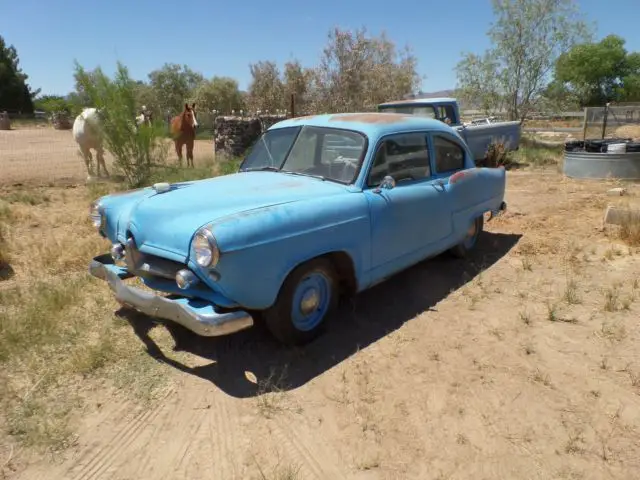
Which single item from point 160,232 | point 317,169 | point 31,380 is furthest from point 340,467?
point 317,169

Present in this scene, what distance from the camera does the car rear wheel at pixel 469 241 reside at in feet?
17.4

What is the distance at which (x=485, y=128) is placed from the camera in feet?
37.0

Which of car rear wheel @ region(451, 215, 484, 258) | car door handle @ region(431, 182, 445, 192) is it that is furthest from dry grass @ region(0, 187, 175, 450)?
car rear wheel @ region(451, 215, 484, 258)

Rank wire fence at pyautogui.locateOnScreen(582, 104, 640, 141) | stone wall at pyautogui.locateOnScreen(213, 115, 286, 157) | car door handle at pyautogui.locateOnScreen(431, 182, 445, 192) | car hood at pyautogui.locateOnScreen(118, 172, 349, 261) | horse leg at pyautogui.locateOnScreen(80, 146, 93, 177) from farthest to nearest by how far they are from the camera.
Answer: wire fence at pyautogui.locateOnScreen(582, 104, 640, 141)
stone wall at pyautogui.locateOnScreen(213, 115, 286, 157)
horse leg at pyautogui.locateOnScreen(80, 146, 93, 177)
car door handle at pyautogui.locateOnScreen(431, 182, 445, 192)
car hood at pyautogui.locateOnScreen(118, 172, 349, 261)

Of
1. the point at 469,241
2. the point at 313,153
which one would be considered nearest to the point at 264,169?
the point at 313,153

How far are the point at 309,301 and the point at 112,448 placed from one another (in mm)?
1529

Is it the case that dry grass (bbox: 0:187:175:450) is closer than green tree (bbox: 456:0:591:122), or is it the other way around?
dry grass (bbox: 0:187:175:450)

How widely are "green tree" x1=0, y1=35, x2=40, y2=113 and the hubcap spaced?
148ft

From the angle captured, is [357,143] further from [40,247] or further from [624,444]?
[40,247]

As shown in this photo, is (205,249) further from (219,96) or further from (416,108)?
(219,96)

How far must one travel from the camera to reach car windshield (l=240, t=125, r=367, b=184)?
3.94 meters

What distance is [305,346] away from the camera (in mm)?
3541

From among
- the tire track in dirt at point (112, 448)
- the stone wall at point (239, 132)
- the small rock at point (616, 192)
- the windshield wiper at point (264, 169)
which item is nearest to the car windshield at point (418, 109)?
the small rock at point (616, 192)

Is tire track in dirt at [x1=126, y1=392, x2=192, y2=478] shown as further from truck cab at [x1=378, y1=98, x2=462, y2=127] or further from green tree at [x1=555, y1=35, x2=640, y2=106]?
green tree at [x1=555, y1=35, x2=640, y2=106]
